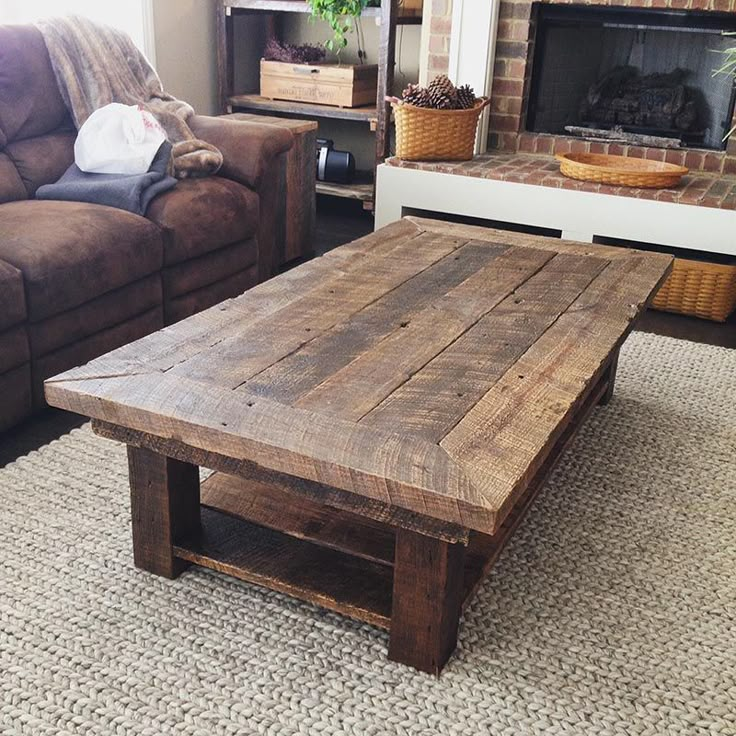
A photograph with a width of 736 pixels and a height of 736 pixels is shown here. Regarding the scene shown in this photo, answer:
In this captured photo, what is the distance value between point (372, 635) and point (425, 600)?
21 cm

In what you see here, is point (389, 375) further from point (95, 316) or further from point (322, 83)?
point (322, 83)

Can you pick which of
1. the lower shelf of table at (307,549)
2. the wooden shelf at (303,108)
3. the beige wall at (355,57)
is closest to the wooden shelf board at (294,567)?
the lower shelf of table at (307,549)

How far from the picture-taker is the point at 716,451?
2344mm

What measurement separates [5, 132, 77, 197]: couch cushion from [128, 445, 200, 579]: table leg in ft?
5.11

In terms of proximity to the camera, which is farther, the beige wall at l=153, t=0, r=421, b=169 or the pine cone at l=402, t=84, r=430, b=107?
the beige wall at l=153, t=0, r=421, b=169

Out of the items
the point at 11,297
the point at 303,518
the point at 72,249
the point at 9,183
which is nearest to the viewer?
the point at 303,518

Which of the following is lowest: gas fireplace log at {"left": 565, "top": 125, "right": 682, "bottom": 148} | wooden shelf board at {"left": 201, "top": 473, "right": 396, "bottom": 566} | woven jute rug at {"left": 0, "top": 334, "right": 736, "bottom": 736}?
woven jute rug at {"left": 0, "top": 334, "right": 736, "bottom": 736}

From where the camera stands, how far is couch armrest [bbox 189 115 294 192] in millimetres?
3178

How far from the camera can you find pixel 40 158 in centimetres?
295

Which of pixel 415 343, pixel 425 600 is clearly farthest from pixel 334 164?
pixel 425 600

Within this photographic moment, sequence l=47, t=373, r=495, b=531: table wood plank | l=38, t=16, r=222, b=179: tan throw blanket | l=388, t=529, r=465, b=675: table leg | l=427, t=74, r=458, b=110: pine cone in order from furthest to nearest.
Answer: l=427, t=74, r=458, b=110: pine cone, l=38, t=16, r=222, b=179: tan throw blanket, l=388, t=529, r=465, b=675: table leg, l=47, t=373, r=495, b=531: table wood plank

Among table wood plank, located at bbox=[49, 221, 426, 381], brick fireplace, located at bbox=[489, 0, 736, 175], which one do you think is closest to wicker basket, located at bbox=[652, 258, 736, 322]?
brick fireplace, located at bbox=[489, 0, 736, 175]

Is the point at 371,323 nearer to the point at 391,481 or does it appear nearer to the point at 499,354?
the point at 499,354

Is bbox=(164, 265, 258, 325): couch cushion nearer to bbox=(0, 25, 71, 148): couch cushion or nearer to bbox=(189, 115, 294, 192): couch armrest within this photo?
bbox=(189, 115, 294, 192): couch armrest
